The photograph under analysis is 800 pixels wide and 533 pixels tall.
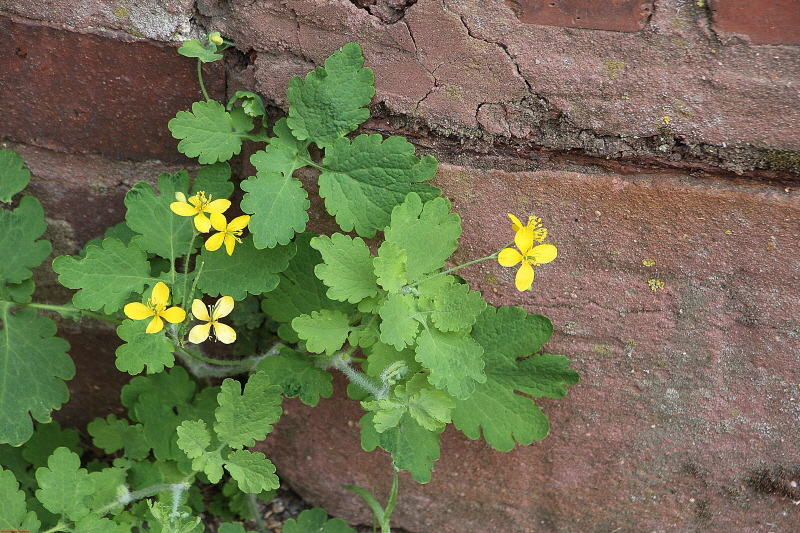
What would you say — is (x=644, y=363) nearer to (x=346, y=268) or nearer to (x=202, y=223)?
(x=346, y=268)

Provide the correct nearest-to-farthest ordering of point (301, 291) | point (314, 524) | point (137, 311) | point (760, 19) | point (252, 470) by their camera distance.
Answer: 1. point (760, 19)
2. point (137, 311)
3. point (252, 470)
4. point (301, 291)
5. point (314, 524)

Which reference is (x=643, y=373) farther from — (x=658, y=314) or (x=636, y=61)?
(x=636, y=61)

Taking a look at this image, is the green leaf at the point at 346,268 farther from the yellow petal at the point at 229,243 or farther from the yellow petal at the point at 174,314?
the yellow petal at the point at 174,314

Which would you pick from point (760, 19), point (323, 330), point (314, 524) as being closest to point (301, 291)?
point (323, 330)

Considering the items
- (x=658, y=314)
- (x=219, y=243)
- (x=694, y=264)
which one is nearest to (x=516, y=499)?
(x=658, y=314)

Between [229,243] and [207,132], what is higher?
[207,132]

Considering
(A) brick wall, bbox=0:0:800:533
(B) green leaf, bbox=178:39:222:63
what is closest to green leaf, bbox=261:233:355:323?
(A) brick wall, bbox=0:0:800:533

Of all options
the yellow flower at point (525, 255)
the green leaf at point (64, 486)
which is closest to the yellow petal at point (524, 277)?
the yellow flower at point (525, 255)
